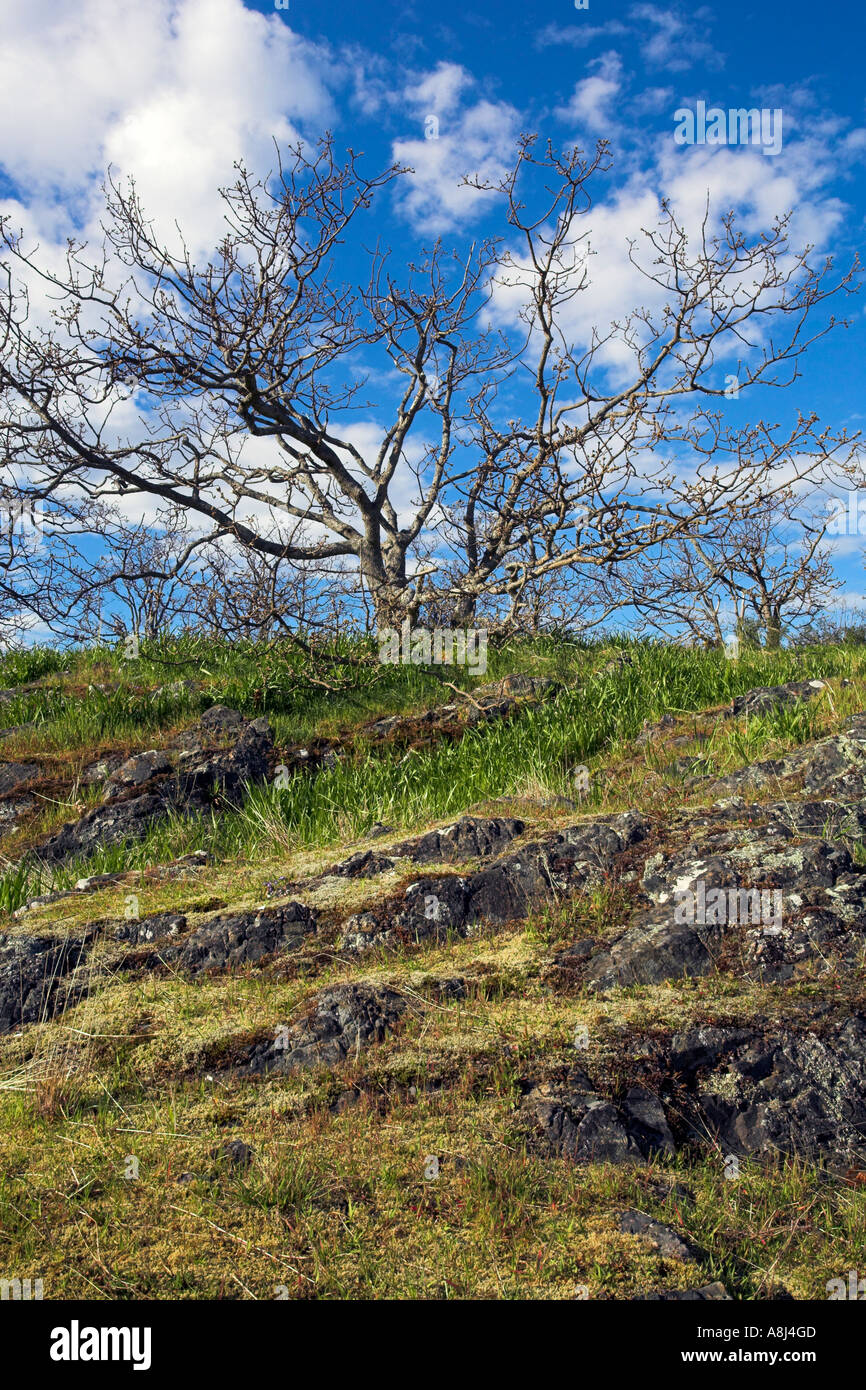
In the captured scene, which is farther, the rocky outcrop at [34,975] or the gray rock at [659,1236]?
the rocky outcrop at [34,975]

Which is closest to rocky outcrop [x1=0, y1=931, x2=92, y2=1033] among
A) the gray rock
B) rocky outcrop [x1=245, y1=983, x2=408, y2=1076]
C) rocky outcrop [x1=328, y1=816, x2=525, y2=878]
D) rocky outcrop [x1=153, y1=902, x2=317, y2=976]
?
rocky outcrop [x1=153, y1=902, x2=317, y2=976]

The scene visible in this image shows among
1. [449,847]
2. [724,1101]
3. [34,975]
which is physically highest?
[449,847]

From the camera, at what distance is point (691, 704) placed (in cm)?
939

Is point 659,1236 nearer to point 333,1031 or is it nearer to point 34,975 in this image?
point 333,1031

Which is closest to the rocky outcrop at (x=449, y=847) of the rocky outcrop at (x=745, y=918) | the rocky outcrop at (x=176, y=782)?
the rocky outcrop at (x=745, y=918)

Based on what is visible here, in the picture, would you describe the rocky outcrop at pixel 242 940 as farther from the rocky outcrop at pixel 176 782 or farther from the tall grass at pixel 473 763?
the rocky outcrop at pixel 176 782

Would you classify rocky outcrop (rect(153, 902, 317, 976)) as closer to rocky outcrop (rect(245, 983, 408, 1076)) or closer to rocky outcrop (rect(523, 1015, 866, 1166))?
rocky outcrop (rect(245, 983, 408, 1076))

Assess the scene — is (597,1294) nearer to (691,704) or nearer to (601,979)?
(601,979)

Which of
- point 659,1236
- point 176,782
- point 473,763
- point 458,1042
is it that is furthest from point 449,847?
point 176,782

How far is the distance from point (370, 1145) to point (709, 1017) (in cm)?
157

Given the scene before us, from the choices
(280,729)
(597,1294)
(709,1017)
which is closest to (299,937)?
(709,1017)

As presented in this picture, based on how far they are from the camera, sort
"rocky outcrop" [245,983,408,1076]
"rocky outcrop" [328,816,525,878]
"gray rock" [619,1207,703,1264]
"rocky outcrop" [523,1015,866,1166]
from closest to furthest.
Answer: "gray rock" [619,1207,703,1264], "rocky outcrop" [523,1015,866,1166], "rocky outcrop" [245,983,408,1076], "rocky outcrop" [328,816,525,878]

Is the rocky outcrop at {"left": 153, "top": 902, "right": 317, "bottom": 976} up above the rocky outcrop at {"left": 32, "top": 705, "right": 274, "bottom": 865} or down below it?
below

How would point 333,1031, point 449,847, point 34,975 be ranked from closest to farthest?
point 333,1031, point 34,975, point 449,847
